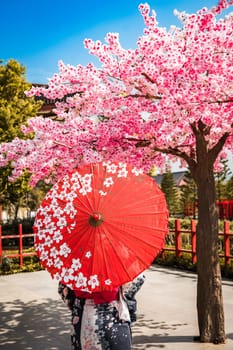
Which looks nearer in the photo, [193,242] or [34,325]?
[34,325]

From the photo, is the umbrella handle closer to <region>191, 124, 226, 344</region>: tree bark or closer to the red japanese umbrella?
the red japanese umbrella

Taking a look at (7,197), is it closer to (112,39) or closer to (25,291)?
(25,291)

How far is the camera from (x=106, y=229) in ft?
11.2

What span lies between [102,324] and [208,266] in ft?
9.72

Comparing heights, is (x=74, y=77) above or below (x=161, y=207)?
above

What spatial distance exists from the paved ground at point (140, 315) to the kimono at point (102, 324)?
9.13 feet

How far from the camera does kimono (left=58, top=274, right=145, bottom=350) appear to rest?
11.8 ft

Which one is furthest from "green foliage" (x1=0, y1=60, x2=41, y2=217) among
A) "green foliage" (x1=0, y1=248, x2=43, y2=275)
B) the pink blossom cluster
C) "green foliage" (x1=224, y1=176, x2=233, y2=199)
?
"green foliage" (x1=224, y1=176, x2=233, y2=199)

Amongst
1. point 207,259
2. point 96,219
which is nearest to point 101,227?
point 96,219

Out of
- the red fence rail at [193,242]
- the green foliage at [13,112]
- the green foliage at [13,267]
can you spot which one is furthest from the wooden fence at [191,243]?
the green foliage at [13,112]

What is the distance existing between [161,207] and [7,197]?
64.7 feet

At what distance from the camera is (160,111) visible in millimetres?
5906

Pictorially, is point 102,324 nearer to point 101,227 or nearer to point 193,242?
point 101,227

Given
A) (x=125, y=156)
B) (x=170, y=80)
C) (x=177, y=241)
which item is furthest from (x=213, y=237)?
(x=177, y=241)
